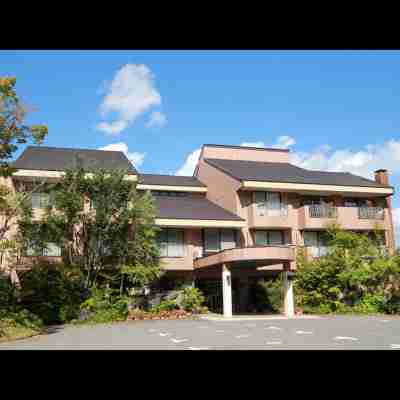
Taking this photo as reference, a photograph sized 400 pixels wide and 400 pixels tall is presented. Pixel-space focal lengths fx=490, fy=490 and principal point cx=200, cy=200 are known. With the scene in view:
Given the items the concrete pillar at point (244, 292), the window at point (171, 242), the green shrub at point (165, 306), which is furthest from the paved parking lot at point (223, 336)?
the concrete pillar at point (244, 292)

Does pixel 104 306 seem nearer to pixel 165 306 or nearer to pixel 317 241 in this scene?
pixel 165 306

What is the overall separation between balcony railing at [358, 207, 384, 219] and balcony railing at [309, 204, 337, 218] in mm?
1658

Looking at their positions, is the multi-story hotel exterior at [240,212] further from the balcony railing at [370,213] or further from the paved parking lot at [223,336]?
the paved parking lot at [223,336]

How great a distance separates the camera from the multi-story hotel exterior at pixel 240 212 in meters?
20.5

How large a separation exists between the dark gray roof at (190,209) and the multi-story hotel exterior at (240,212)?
5 cm

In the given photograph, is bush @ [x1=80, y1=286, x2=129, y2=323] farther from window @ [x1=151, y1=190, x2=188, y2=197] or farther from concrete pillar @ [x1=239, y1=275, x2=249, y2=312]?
window @ [x1=151, y1=190, x2=188, y2=197]

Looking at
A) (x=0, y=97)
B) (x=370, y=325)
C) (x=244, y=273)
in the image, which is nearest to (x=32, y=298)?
(x=0, y=97)

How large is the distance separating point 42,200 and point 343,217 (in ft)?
48.1

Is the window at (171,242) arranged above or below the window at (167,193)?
below

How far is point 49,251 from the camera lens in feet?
63.4

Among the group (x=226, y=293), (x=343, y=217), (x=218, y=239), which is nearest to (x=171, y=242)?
(x=218, y=239)

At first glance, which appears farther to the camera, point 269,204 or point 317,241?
point 317,241
